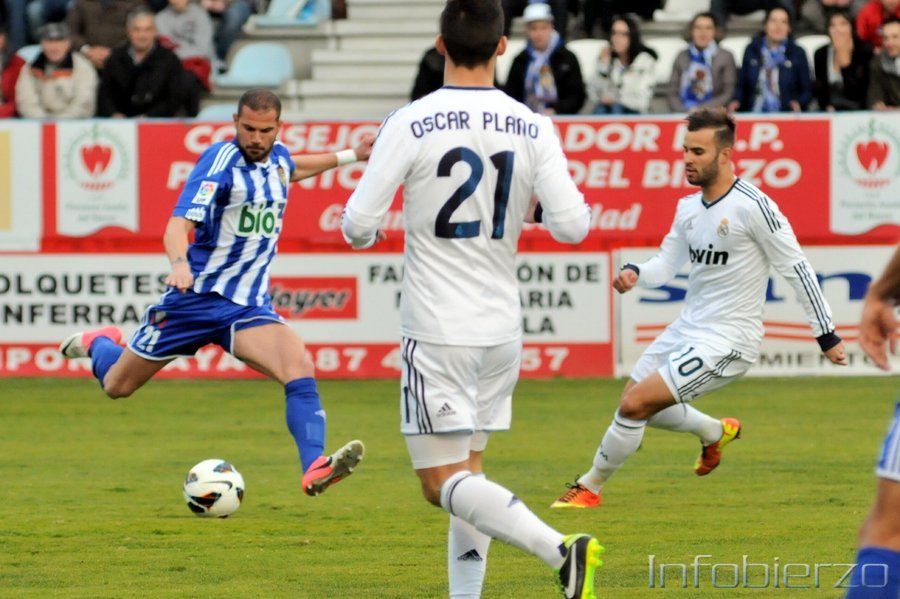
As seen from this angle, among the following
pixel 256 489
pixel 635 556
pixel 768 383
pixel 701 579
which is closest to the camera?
pixel 701 579

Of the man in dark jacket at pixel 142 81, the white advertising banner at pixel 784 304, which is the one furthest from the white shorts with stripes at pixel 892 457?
the man in dark jacket at pixel 142 81

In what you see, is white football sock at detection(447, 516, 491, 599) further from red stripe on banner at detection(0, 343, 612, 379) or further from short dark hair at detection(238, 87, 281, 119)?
red stripe on banner at detection(0, 343, 612, 379)

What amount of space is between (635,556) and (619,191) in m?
8.23

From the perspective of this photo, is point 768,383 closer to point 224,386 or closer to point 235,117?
point 224,386

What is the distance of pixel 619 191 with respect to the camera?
15695mm

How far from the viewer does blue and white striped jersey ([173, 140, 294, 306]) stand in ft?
28.6

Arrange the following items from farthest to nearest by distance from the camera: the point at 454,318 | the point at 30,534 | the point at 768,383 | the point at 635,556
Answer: the point at 768,383
the point at 30,534
the point at 635,556
the point at 454,318

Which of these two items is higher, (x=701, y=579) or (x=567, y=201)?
(x=567, y=201)

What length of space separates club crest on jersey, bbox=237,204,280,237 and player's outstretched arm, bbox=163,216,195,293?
288mm

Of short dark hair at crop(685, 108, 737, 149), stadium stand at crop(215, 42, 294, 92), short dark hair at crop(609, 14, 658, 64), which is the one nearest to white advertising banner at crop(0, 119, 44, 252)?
stadium stand at crop(215, 42, 294, 92)

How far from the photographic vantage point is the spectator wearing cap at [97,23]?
63.3 feet

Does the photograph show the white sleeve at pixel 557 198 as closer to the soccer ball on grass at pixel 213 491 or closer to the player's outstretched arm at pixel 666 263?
the player's outstretched arm at pixel 666 263

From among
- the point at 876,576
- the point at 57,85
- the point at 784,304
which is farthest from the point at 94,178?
the point at 876,576

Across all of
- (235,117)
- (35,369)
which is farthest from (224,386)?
(235,117)
